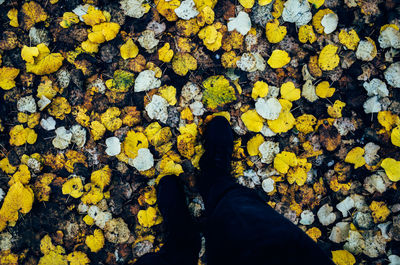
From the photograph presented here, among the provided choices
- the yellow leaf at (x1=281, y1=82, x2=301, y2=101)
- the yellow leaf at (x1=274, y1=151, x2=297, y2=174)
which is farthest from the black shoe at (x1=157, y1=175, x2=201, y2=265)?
the yellow leaf at (x1=281, y1=82, x2=301, y2=101)

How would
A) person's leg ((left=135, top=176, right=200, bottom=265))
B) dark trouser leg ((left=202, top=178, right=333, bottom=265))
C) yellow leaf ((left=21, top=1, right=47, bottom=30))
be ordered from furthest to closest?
yellow leaf ((left=21, top=1, right=47, bottom=30)) → person's leg ((left=135, top=176, right=200, bottom=265)) → dark trouser leg ((left=202, top=178, right=333, bottom=265))

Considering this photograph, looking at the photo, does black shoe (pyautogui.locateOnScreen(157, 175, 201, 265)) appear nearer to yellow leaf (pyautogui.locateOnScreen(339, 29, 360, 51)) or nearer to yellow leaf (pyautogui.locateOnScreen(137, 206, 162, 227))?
yellow leaf (pyautogui.locateOnScreen(137, 206, 162, 227))

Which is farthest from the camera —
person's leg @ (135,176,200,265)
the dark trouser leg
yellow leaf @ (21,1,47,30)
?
yellow leaf @ (21,1,47,30)

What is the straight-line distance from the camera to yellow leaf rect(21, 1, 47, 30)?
1.25 meters

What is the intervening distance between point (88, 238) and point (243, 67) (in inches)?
50.6

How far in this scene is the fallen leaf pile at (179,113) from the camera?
1268mm

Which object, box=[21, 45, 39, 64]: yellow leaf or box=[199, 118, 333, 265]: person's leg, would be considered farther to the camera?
box=[21, 45, 39, 64]: yellow leaf

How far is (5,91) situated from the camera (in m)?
1.28

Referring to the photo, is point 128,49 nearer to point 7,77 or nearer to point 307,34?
point 7,77

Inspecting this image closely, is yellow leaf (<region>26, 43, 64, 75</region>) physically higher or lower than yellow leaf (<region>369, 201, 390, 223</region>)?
higher

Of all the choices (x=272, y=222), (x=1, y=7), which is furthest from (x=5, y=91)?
(x=272, y=222)

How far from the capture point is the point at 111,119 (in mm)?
1281

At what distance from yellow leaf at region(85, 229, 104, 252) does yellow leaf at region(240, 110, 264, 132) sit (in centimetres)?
102

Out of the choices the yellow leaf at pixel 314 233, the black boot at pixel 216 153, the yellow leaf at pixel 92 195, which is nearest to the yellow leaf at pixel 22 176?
the yellow leaf at pixel 92 195
